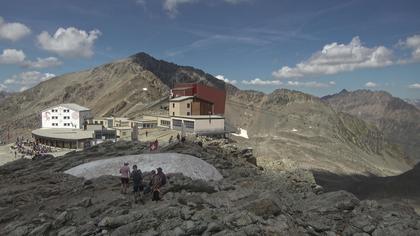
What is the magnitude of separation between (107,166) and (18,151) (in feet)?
155

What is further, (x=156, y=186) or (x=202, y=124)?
(x=202, y=124)

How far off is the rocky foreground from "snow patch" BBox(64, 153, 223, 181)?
5.21 feet

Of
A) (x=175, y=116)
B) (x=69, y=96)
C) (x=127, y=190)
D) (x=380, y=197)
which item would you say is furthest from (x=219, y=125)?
(x=69, y=96)

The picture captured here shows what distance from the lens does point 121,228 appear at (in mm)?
14891

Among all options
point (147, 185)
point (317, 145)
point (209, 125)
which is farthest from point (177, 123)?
point (317, 145)

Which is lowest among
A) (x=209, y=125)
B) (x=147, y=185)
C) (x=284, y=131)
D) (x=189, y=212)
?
(x=284, y=131)

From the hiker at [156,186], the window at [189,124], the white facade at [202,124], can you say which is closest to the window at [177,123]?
the white facade at [202,124]

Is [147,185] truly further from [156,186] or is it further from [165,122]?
[165,122]

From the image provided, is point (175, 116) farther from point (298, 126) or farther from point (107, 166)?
point (298, 126)

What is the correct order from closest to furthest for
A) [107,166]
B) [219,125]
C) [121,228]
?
[121,228] < [107,166] < [219,125]

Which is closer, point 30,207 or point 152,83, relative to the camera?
point 30,207

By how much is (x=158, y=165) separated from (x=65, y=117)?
84190 mm

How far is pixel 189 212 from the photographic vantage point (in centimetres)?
1572

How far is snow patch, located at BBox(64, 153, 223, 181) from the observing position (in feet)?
75.5
